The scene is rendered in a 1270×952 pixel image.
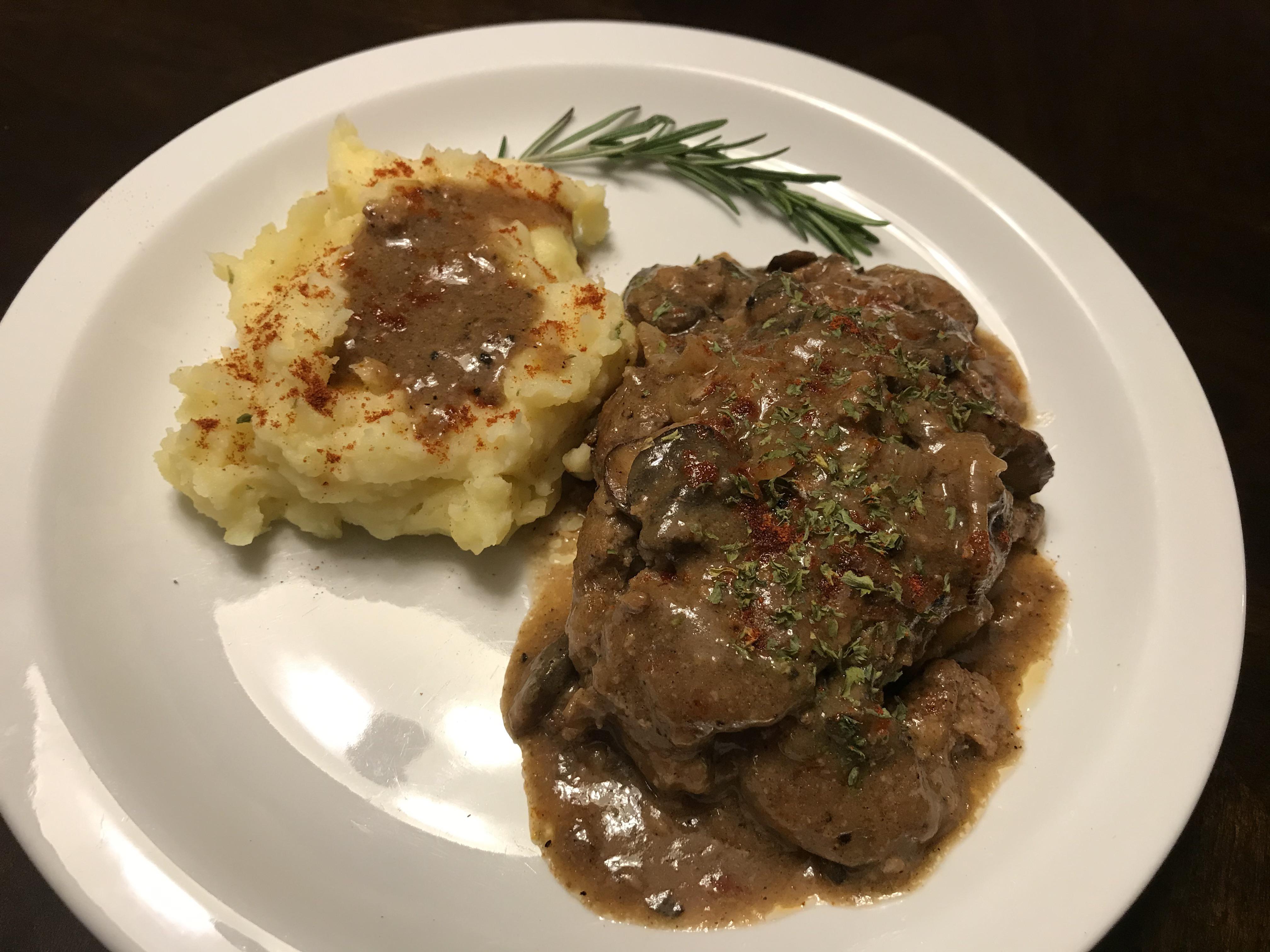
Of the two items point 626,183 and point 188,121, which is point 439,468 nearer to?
point 626,183

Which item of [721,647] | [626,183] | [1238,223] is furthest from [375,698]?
[1238,223]

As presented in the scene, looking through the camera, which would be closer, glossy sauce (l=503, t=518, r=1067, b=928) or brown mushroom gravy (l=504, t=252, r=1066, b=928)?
brown mushroom gravy (l=504, t=252, r=1066, b=928)

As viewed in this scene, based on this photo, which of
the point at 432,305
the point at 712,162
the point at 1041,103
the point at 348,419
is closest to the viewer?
the point at 348,419

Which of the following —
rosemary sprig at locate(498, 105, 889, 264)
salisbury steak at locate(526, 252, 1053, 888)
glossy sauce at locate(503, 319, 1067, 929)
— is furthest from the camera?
rosemary sprig at locate(498, 105, 889, 264)

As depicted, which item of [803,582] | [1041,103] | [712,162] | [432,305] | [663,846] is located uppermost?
[1041,103]

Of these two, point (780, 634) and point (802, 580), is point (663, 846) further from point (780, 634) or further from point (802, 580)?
point (802, 580)

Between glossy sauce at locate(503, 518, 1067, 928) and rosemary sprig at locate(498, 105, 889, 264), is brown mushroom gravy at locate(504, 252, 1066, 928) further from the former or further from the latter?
rosemary sprig at locate(498, 105, 889, 264)

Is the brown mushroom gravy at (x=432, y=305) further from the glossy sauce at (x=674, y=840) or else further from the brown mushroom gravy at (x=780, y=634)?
the glossy sauce at (x=674, y=840)

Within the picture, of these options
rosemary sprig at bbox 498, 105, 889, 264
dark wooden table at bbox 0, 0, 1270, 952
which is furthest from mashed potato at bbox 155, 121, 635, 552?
dark wooden table at bbox 0, 0, 1270, 952

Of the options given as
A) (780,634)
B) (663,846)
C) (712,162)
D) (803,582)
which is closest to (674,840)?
(663,846)
